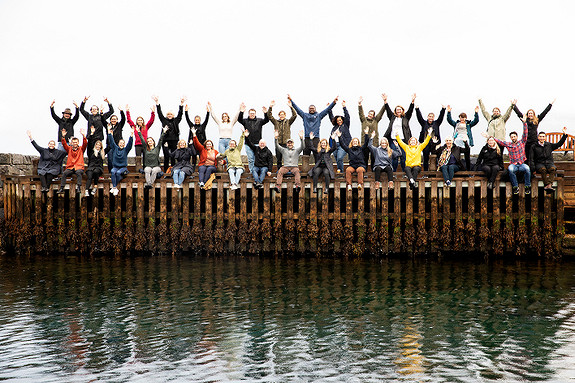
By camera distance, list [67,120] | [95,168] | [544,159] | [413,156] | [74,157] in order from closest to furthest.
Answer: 1. [544,159]
2. [413,156]
3. [95,168]
4. [74,157]
5. [67,120]

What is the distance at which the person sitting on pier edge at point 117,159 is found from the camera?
1998cm

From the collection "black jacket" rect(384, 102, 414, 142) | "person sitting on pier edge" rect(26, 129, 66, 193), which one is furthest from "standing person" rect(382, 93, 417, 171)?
"person sitting on pier edge" rect(26, 129, 66, 193)

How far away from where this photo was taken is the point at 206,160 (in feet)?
65.2

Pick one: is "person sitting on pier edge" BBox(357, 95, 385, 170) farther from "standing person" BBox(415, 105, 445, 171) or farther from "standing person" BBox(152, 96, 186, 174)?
"standing person" BBox(152, 96, 186, 174)

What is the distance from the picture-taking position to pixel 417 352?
9398 mm

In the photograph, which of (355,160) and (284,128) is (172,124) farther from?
(355,160)

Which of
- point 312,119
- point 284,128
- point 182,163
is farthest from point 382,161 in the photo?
point 182,163

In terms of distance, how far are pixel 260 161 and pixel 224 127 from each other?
6.09 ft

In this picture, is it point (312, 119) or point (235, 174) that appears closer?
point (235, 174)

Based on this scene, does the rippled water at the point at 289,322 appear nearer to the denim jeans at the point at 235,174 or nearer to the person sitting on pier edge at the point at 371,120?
the denim jeans at the point at 235,174

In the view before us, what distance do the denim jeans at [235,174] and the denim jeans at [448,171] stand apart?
643cm

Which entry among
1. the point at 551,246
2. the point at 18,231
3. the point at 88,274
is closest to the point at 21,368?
the point at 88,274

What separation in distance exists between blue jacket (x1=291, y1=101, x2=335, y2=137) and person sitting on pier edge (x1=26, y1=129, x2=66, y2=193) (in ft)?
26.9

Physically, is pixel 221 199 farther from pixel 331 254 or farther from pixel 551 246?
pixel 551 246
